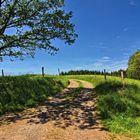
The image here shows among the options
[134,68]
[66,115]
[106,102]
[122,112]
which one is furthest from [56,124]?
[134,68]

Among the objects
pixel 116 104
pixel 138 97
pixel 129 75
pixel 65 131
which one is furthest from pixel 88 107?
pixel 129 75

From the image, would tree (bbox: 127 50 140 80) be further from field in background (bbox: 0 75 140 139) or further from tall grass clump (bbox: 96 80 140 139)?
tall grass clump (bbox: 96 80 140 139)

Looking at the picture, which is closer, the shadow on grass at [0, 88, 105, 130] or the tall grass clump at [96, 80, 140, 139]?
the tall grass clump at [96, 80, 140, 139]

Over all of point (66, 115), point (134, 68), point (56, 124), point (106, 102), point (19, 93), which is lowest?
point (56, 124)

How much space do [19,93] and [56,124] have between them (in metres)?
8.32

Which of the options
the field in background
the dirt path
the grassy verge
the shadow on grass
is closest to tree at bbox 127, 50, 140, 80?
the grassy verge

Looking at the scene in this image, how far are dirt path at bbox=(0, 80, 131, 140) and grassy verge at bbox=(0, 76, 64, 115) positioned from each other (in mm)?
1326

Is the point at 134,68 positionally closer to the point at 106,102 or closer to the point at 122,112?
the point at 106,102

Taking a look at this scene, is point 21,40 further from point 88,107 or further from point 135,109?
point 135,109

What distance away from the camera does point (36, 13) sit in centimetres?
2606

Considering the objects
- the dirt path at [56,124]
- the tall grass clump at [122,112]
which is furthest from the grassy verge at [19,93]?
the tall grass clump at [122,112]

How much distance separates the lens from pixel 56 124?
1451 centimetres

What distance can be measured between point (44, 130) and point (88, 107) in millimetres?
5128

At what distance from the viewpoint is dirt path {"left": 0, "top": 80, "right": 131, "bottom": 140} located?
12742 mm
